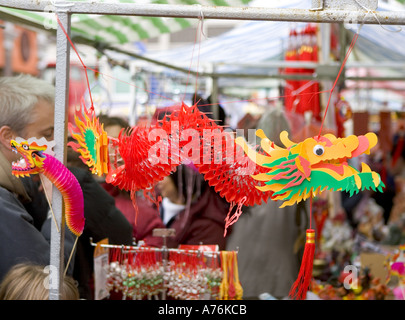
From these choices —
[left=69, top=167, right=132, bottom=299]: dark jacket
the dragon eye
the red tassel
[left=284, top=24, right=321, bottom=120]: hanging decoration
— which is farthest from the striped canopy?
[left=284, top=24, right=321, bottom=120]: hanging decoration

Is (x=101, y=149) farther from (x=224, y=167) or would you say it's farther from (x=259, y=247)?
(x=259, y=247)

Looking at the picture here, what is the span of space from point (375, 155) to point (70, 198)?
4.77 m

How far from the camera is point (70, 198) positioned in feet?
4.90

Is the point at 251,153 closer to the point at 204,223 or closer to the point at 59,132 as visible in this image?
the point at 59,132

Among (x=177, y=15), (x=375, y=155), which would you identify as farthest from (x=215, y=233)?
(x=375, y=155)

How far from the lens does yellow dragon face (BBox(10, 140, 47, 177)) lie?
4.77ft

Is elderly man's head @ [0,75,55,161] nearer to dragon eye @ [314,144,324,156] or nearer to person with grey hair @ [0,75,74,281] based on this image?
person with grey hair @ [0,75,74,281]

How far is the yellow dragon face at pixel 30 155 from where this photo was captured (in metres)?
1.45

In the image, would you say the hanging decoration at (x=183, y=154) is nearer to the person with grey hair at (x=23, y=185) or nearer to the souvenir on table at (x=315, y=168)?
the souvenir on table at (x=315, y=168)

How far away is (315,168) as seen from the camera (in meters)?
1.39

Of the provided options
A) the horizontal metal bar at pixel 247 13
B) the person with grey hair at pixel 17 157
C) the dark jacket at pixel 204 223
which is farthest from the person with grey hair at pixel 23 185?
the dark jacket at pixel 204 223

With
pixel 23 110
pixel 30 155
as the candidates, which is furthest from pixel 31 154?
pixel 23 110

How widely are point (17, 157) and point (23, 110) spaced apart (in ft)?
0.56
